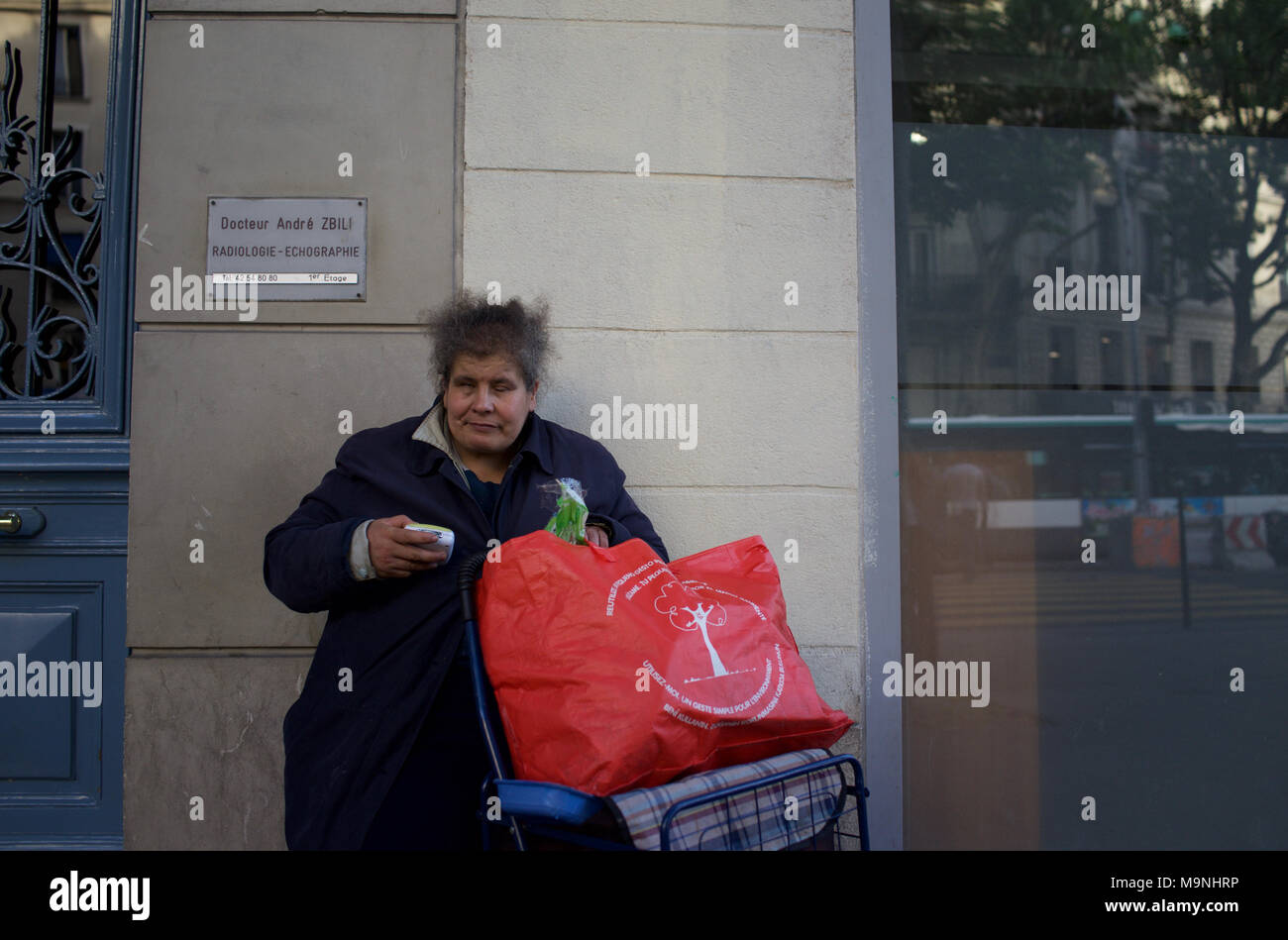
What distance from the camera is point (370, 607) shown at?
2402 millimetres

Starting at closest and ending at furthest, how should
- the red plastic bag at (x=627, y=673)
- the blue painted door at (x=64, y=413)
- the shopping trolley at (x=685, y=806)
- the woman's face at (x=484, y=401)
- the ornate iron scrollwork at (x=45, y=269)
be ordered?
the shopping trolley at (x=685, y=806) → the red plastic bag at (x=627, y=673) → the woman's face at (x=484, y=401) → the blue painted door at (x=64, y=413) → the ornate iron scrollwork at (x=45, y=269)

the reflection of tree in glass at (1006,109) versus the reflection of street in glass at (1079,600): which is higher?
the reflection of tree in glass at (1006,109)

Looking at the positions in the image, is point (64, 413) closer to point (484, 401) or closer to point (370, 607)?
point (370, 607)

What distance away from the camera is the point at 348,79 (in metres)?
3.19

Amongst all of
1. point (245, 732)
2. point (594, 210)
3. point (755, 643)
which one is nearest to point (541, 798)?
point (755, 643)

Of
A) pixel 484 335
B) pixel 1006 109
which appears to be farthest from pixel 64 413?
pixel 1006 109

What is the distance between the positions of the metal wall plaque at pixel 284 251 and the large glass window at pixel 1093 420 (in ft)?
6.51

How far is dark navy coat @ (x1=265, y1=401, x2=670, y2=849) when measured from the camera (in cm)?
227

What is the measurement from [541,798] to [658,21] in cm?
276

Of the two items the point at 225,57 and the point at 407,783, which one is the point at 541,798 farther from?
the point at 225,57

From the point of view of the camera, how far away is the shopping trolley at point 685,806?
64.9 inches

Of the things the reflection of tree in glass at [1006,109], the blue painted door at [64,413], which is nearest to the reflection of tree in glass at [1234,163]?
the reflection of tree in glass at [1006,109]

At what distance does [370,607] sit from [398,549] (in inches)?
15.2

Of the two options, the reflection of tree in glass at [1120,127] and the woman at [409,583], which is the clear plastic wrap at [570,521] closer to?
the woman at [409,583]
